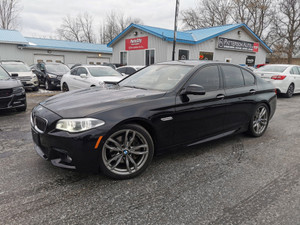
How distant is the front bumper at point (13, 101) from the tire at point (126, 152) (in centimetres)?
464

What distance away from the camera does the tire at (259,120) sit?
458 centimetres

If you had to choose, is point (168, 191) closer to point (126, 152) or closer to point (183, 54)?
point (126, 152)

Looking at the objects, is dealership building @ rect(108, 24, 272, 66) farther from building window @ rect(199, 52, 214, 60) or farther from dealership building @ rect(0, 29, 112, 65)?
dealership building @ rect(0, 29, 112, 65)

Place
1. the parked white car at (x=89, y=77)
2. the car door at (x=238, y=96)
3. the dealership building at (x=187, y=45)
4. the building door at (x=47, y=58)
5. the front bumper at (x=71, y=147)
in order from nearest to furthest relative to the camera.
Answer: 1. the front bumper at (x=71, y=147)
2. the car door at (x=238, y=96)
3. the parked white car at (x=89, y=77)
4. the dealership building at (x=187, y=45)
5. the building door at (x=47, y=58)

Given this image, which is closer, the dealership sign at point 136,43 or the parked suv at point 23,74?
the parked suv at point 23,74

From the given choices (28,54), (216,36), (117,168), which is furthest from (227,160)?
(28,54)

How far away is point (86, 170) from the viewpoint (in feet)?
8.71

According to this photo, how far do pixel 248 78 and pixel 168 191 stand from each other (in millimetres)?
3008

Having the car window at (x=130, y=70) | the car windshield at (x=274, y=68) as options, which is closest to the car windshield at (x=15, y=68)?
the car window at (x=130, y=70)

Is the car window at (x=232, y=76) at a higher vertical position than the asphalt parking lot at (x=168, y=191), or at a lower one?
higher

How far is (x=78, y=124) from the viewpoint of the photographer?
2.62 metres

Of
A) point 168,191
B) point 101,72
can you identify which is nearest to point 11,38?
point 101,72

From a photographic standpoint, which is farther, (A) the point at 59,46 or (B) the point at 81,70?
(A) the point at 59,46

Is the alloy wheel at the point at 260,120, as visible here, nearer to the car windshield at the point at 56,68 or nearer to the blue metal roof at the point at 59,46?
the car windshield at the point at 56,68
